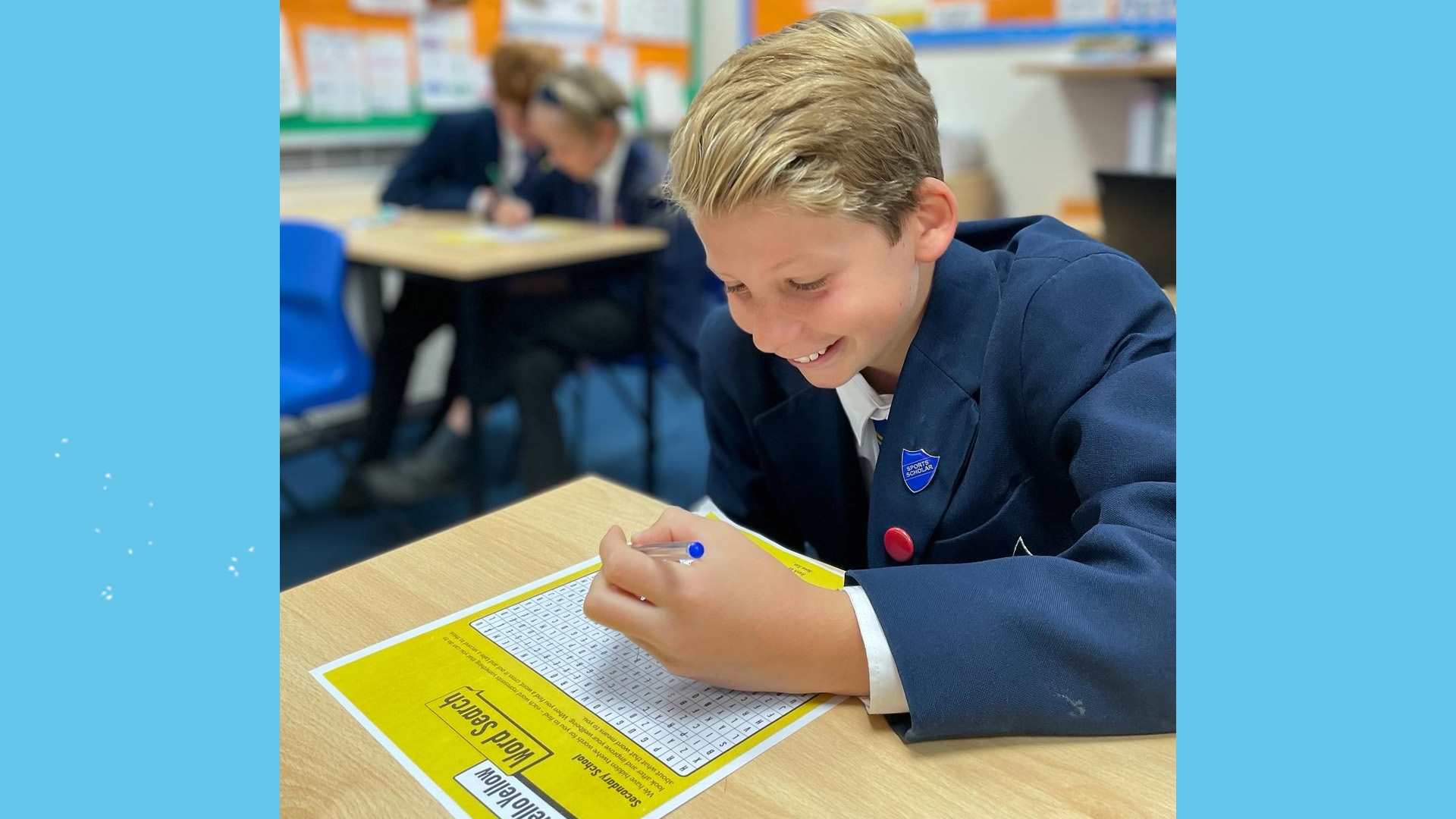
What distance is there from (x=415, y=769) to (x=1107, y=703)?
378 millimetres

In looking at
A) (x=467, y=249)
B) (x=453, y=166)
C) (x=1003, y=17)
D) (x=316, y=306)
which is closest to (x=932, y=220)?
(x=467, y=249)

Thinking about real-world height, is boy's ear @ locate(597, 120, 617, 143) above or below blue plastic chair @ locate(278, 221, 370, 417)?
above

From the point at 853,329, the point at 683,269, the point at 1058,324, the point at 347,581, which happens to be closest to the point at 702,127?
the point at 853,329

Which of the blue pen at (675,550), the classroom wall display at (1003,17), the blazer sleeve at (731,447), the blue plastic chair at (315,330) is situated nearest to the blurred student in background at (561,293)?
the blue plastic chair at (315,330)

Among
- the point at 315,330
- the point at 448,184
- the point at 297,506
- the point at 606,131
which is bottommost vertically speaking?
the point at 297,506

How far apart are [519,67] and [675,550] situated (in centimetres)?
305

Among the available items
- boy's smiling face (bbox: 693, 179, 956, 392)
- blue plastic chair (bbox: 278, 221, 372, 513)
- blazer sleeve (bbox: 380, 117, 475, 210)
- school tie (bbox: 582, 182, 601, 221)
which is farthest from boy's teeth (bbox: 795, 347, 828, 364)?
blazer sleeve (bbox: 380, 117, 475, 210)

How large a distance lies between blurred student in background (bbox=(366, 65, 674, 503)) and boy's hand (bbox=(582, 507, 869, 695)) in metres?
2.08

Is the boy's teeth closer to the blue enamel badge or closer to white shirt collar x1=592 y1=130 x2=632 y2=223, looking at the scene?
the blue enamel badge

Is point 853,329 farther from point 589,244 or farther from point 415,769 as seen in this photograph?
point 589,244

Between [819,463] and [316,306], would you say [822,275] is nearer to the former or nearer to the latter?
[819,463]

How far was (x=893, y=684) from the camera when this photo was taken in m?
0.58

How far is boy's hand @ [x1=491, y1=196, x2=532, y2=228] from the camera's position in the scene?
3051 millimetres

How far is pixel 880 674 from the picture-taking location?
579mm
